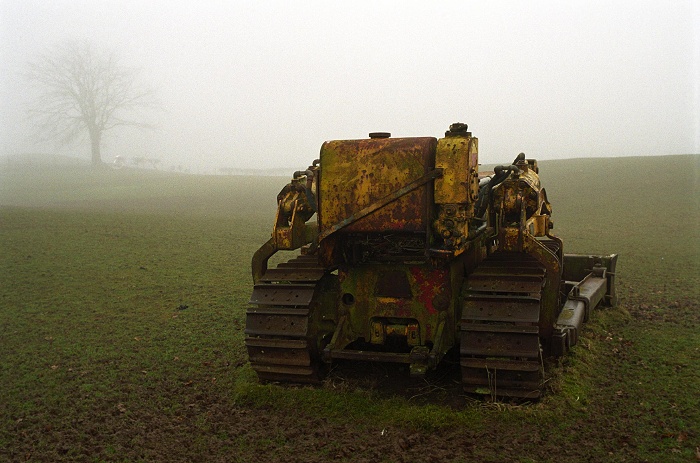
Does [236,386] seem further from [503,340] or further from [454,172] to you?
[454,172]

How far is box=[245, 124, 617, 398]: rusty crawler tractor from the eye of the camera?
6.03 m

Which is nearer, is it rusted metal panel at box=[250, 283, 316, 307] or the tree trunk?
rusted metal panel at box=[250, 283, 316, 307]

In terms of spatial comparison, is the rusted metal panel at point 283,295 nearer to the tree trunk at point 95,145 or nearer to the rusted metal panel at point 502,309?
the rusted metal panel at point 502,309

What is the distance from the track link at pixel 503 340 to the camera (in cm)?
588

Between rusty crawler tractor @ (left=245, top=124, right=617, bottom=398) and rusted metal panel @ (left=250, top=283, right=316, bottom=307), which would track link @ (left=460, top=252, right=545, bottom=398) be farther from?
rusted metal panel @ (left=250, top=283, right=316, bottom=307)

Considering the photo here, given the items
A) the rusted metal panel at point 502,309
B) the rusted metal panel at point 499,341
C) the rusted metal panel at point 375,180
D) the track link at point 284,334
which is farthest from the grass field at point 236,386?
the rusted metal panel at point 375,180

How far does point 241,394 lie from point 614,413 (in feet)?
11.4

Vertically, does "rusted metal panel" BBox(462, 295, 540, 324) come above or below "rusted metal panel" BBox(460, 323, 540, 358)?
above

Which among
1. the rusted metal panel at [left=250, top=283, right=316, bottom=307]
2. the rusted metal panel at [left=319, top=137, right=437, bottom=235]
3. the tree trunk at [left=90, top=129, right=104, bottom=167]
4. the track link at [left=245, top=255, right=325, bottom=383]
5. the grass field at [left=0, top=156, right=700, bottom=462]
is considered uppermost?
the tree trunk at [left=90, top=129, right=104, bottom=167]

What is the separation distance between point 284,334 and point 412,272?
1418 mm

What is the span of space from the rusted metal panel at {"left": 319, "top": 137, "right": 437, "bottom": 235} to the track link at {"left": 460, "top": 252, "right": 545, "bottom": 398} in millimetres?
941

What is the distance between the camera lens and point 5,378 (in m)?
7.26

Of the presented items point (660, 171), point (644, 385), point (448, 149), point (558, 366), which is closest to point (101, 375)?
point (448, 149)

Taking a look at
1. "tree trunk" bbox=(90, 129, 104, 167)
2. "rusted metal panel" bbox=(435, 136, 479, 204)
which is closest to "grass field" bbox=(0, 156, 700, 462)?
"rusted metal panel" bbox=(435, 136, 479, 204)
